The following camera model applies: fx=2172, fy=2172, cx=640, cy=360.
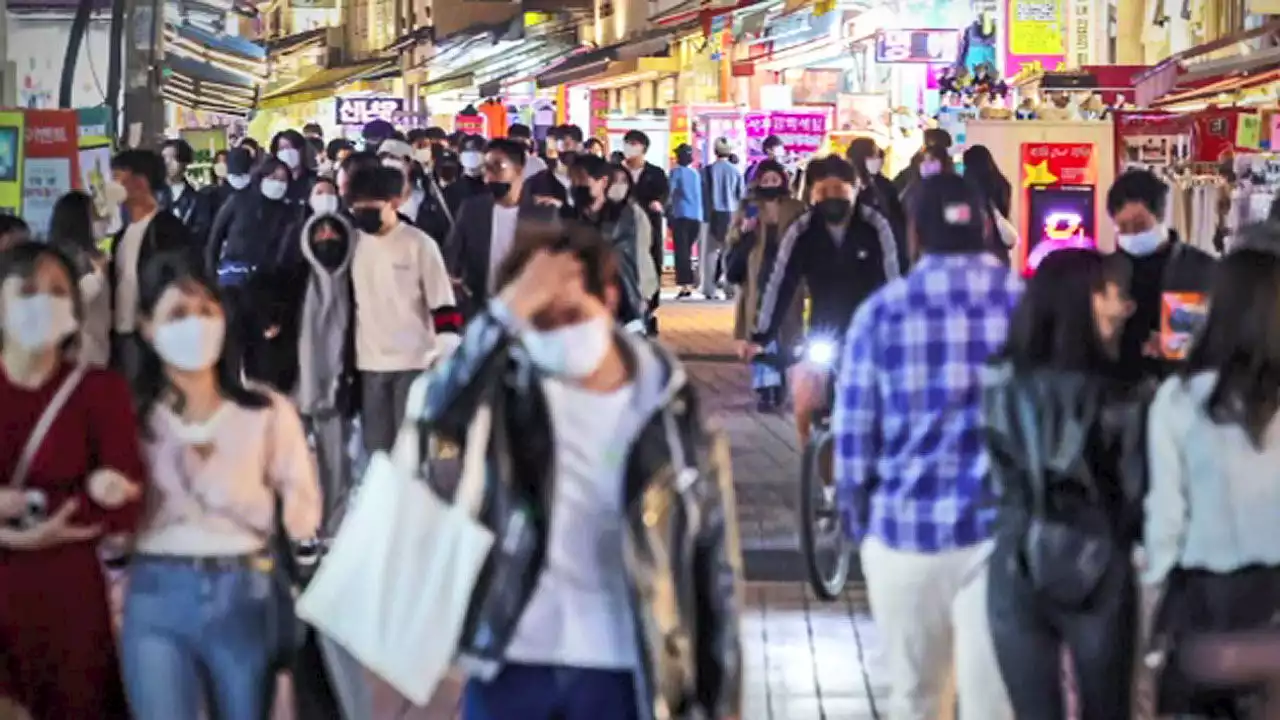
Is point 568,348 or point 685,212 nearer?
point 568,348

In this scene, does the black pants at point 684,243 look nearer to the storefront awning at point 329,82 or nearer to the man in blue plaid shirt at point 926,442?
the man in blue plaid shirt at point 926,442

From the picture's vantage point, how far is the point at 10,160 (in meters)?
11.7

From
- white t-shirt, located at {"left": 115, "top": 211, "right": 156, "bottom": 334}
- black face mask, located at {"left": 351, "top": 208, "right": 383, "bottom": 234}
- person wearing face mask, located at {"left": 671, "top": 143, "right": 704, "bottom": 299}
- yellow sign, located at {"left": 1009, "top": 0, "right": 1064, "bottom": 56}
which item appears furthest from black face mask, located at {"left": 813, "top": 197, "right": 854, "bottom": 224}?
person wearing face mask, located at {"left": 671, "top": 143, "right": 704, "bottom": 299}

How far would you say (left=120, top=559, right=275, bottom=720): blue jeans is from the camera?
5.34m

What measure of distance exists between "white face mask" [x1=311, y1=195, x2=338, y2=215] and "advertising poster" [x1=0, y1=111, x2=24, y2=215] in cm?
171

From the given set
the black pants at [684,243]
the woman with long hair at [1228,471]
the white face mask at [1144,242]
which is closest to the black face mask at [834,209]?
the white face mask at [1144,242]

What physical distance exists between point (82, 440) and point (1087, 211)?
34.7 ft

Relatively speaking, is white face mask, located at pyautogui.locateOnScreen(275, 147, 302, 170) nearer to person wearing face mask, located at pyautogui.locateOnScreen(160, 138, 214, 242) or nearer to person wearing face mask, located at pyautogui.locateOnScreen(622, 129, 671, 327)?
person wearing face mask, located at pyautogui.locateOnScreen(160, 138, 214, 242)

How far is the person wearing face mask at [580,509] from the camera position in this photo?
4.38m

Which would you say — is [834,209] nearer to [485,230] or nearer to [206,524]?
[485,230]

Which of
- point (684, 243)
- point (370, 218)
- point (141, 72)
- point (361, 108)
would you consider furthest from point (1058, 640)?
point (361, 108)

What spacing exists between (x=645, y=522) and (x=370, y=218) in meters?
6.16

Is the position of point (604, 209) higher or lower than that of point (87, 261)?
higher

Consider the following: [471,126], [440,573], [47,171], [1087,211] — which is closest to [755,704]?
[440,573]
